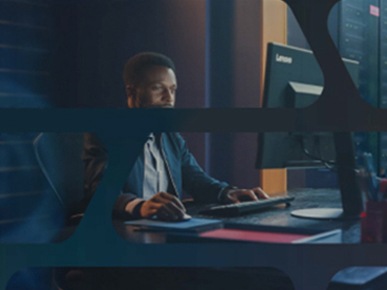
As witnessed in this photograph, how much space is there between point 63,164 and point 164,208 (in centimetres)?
48

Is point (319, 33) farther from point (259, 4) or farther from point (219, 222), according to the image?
point (259, 4)

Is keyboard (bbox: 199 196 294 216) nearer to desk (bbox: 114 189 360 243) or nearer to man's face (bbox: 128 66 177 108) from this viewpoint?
desk (bbox: 114 189 360 243)

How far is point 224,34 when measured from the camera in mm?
3207

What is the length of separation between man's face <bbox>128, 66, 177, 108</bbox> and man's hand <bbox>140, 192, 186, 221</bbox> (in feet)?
1.82

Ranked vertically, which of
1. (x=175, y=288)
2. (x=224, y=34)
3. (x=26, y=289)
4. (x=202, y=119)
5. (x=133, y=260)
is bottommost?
(x=26, y=289)

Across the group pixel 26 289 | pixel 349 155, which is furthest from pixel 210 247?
pixel 26 289

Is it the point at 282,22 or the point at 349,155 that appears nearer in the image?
the point at 349,155

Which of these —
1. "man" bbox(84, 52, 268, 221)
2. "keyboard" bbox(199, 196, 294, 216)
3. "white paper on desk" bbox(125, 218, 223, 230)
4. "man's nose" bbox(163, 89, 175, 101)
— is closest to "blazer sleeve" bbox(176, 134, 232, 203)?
"man" bbox(84, 52, 268, 221)

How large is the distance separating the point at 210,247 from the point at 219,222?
72 centimetres

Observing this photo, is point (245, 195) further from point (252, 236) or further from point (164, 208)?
point (252, 236)

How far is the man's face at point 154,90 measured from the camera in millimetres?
2039

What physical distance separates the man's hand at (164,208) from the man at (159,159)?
0.99ft

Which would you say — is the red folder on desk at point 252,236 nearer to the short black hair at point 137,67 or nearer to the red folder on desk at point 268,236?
the red folder on desk at point 268,236

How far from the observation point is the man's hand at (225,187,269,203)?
1764 mm
